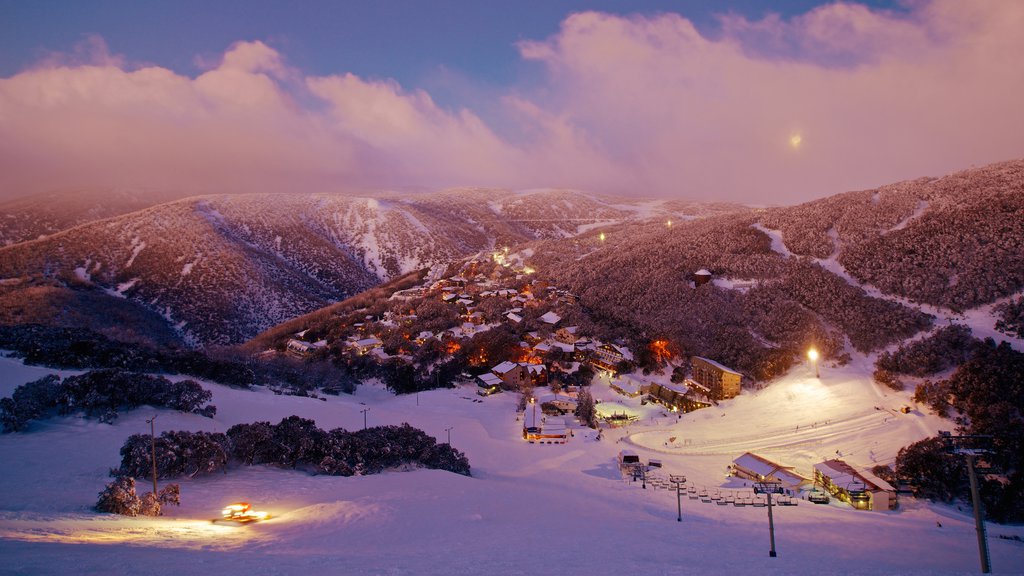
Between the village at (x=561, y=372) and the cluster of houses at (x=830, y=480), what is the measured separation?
1.8 inches

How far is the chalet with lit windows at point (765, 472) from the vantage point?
2447cm

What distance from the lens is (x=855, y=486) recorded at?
74.7ft

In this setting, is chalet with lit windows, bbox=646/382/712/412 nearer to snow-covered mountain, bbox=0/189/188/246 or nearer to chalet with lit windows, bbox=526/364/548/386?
chalet with lit windows, bbox=526/364/548/386

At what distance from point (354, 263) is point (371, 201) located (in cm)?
4895

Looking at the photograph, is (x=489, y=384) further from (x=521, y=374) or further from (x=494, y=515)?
(x=494, y=515)

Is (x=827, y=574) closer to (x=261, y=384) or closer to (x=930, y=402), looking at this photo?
(x=930, y=402)

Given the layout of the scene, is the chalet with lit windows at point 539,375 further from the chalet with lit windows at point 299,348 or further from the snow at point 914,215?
the snow at point 914,215

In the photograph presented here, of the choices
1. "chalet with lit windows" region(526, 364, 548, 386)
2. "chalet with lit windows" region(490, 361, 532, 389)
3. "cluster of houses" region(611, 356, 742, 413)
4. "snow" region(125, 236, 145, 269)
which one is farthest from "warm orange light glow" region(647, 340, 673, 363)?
"snow" region(125, 236, 145, 269)

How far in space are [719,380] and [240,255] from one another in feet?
289

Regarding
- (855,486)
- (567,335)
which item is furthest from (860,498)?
(567,335)

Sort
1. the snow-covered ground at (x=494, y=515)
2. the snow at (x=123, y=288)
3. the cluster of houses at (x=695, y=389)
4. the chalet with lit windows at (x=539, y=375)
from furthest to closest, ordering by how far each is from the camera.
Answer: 1. the snow at (x=123, y=288)
2. the chalet with lit windows at (x=539, y=375)
3. the cluster of houses at (x=695, y=389)
4. the snow-covered ground at (x=494, y=515)

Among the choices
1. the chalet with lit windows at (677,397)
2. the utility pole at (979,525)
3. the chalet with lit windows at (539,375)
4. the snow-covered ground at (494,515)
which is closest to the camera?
the snow-covered ground at (494,515)

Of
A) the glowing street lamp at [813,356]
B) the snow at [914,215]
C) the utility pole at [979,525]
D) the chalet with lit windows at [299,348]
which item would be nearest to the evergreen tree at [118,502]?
the utility pole at [979,525]

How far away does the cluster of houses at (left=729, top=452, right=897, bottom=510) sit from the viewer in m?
22.2
